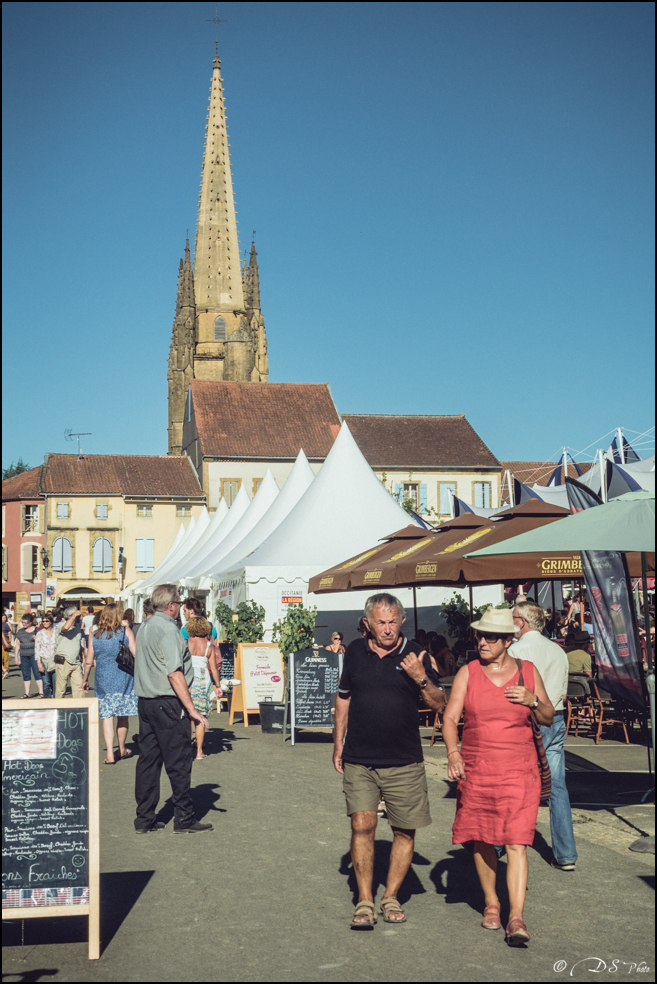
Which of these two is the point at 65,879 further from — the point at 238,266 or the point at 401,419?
the point at 238,266

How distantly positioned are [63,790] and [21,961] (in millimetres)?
828

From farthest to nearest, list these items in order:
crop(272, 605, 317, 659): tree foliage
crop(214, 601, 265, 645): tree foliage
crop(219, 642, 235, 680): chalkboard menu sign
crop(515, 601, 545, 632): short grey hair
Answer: crop(219, 642, 235, 680): chalkboard menu sign
crop(214, 601, 265, 645): tree foliage
crop(272, 605, 317, 659): tree foliage
crop(515, 601, 545, 632): short grey hair

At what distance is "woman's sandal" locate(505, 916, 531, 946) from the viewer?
5.39m

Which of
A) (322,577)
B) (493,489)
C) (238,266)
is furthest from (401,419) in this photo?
(322,577)

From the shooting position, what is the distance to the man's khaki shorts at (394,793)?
6.07 meters

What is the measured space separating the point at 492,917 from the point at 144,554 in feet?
202

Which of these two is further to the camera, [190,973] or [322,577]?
[322,577]

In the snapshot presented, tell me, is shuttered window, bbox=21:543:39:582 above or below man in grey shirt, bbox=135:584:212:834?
above

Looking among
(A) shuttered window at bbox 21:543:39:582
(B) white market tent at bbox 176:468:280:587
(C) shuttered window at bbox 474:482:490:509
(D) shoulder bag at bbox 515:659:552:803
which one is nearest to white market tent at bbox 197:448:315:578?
(B) white market tent at bbox 176:468:280:587

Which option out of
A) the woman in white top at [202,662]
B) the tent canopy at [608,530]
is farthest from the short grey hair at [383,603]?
the woman in white top at [202,662]

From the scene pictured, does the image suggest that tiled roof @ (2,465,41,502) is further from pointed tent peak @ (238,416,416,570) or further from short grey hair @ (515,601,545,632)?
short grey hair @ (515,601,545,632)

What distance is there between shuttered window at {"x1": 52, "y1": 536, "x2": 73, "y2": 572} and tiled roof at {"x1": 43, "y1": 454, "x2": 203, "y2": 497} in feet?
9.48

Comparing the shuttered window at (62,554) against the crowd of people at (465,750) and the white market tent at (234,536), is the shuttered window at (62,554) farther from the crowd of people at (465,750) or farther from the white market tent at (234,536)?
the crowd of people at (465,750)

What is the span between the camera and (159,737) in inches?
337
